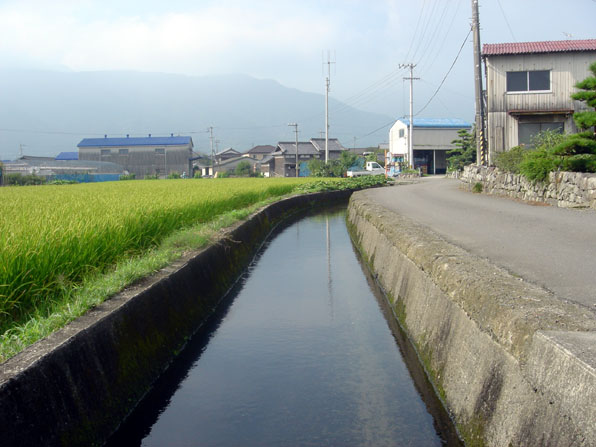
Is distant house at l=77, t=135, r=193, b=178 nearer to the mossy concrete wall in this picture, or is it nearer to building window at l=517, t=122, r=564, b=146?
building window at l=517, t=122, r=564, b=146

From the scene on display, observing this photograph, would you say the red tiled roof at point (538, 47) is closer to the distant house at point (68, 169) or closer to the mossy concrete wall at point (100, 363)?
the mossy concrete wall at point (100, 363)

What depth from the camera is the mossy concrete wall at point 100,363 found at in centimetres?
345

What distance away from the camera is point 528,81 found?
27.5 m

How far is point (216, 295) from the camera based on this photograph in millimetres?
9336

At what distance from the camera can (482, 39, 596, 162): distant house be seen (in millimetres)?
27156

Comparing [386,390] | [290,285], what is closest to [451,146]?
[290,285]

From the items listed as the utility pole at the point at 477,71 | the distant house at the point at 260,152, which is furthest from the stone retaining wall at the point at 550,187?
the distant house at the point at 260,152

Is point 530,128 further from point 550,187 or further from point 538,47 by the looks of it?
point 550,187

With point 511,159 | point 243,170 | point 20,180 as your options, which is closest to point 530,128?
point 511,159

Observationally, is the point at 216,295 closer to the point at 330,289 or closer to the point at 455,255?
the point at 330,289

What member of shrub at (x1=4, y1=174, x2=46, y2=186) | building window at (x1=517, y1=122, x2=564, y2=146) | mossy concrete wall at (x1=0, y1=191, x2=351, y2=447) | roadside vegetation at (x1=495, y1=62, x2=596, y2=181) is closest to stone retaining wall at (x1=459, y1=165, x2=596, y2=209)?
roadside vegetation at (x1=495, y1=62, x2=596, y2=181)

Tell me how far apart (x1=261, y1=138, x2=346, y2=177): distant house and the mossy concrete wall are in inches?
2903

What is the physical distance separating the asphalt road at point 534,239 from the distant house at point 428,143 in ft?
141

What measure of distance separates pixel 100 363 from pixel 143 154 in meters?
79.8
